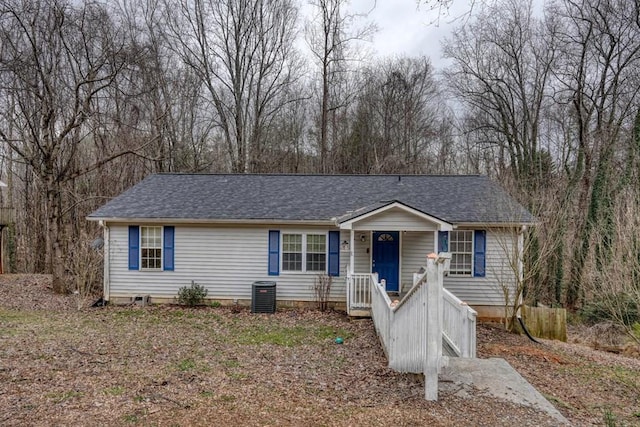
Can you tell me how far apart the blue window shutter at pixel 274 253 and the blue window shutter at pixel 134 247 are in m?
3.94

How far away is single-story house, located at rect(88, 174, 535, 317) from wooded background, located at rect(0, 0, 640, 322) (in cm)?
134

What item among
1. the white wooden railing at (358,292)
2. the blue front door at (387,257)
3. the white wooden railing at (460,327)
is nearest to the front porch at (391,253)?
the blue front door at (387,257)

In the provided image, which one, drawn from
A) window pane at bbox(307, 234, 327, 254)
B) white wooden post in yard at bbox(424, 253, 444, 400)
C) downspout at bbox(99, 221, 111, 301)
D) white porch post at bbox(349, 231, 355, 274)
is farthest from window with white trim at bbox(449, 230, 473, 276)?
downspout at bbox(99, 221, 111, 301)

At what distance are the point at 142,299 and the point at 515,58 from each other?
19400 millimetres

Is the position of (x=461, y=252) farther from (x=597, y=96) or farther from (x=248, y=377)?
(x=597, y=96)

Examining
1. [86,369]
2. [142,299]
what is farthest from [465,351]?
[142,299]

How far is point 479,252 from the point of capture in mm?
12211

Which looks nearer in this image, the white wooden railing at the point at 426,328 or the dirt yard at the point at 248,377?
the dirt yard at the point at 248,377

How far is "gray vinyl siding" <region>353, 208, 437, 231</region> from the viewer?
1124 cm

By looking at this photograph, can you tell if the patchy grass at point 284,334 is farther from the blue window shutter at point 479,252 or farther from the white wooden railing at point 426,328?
the blue window shutter at point 479,252

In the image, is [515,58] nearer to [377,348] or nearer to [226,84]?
[226,84]

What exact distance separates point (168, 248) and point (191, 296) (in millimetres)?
1587

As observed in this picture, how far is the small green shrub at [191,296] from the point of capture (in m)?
12.5

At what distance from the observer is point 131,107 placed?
2131 cm
